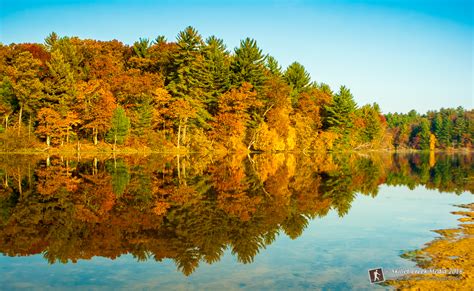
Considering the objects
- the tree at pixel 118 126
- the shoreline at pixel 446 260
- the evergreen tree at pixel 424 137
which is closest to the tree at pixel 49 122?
the tree at pixel 118 126

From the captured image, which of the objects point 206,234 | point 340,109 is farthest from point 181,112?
point 206,234

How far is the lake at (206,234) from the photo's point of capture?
7363 millimetres

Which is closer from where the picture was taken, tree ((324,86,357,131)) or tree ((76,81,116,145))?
tree ((76,81,116,145))

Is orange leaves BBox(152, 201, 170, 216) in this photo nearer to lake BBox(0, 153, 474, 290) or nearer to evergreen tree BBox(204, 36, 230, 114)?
lake BBox(0, 153, 474, 290)

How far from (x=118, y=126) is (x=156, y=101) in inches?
301

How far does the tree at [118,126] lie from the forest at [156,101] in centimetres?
12

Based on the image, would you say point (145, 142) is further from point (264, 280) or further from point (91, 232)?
point (264, 280)

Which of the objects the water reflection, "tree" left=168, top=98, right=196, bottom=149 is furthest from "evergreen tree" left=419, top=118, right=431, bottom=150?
the water reflection

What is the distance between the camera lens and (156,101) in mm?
55656

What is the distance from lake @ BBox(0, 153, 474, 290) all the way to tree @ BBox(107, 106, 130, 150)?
30.6 metres

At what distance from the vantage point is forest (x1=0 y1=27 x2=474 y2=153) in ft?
156

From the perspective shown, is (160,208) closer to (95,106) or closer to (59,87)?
(59,87)

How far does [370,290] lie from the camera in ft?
22.0

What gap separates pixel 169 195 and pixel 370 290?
36.1 feet
